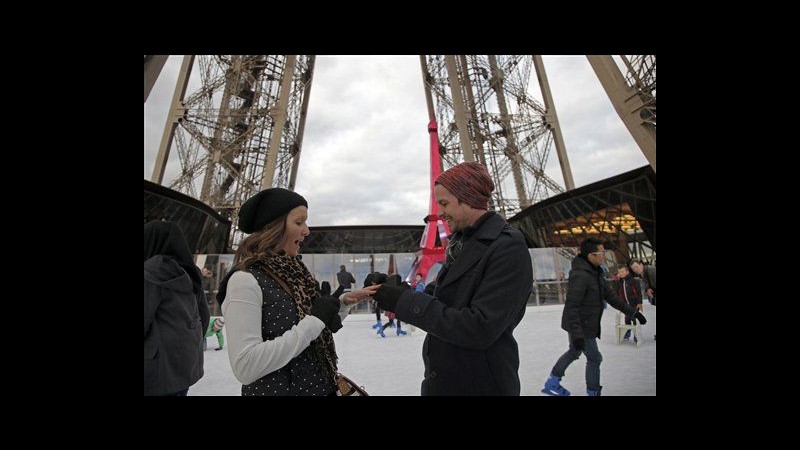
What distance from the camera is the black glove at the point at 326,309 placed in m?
1.05

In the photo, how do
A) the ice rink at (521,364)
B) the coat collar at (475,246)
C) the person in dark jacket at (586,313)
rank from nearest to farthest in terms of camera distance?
1. the coat collar at (475,246)
2. the person in dark jacket at (586,313)
3. the ice rink at (521,364)

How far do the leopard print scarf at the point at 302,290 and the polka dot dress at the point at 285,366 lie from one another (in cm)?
2

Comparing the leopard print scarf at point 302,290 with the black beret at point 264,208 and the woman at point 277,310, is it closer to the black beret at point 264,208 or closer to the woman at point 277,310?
the woman at point 277,310

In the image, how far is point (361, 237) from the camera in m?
24.2

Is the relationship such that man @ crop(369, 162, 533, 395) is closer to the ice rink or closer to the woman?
the woman

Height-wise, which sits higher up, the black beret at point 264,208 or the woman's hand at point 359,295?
the black beret at point 264,208

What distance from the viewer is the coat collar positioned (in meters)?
1.07

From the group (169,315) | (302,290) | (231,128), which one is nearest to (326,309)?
(302,290)

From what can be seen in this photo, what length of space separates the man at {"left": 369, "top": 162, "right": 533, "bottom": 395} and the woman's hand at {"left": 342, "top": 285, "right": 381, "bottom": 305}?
3 centimetres

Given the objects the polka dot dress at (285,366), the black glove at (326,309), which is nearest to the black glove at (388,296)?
the black glove at (326,309)

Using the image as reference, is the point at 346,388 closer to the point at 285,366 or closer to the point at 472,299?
the point at 285,366
